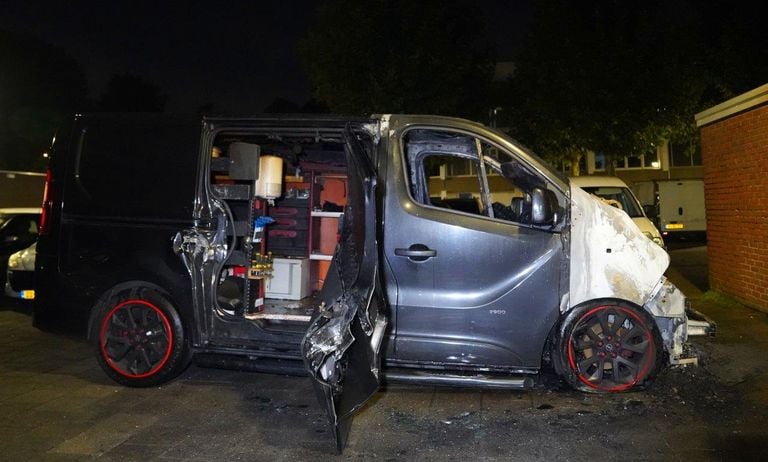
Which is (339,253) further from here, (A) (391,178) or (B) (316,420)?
(B) (316,420)

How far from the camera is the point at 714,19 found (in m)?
17.8

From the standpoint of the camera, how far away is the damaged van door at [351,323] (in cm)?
391

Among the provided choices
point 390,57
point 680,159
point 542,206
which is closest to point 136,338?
point 542,206

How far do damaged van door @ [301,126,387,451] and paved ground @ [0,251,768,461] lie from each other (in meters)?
0.43

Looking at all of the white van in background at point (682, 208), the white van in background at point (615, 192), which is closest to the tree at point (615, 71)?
the white van in background at point (682, 208)

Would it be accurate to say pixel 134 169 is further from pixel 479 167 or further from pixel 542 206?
pixel 542 206

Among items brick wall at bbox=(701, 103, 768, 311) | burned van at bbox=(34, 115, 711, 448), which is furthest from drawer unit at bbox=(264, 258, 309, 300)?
brick wall at bbox=(701, 103, 768, 311)

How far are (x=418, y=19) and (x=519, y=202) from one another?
A: 498 inches

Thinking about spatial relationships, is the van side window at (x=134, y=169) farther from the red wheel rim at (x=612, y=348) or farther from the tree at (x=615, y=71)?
the tree at (x=615, y=71)

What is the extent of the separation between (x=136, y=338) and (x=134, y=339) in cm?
2

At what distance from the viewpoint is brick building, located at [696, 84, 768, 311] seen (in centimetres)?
727

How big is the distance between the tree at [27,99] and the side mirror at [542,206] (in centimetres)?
3364

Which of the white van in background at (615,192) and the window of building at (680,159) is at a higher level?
the window of building at (680,159)

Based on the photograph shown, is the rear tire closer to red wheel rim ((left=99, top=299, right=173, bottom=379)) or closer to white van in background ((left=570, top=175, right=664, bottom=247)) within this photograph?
red wheel rim ((left=99, top=299, right=173, bottom=379))
